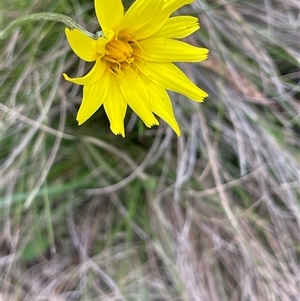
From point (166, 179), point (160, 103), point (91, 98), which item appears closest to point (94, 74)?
point (91, 98)

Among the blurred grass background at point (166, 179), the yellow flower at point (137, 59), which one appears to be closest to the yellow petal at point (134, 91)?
the yellow flower at point (137, 59)

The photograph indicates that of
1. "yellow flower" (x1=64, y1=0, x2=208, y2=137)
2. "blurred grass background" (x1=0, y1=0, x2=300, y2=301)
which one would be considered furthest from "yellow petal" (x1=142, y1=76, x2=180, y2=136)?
"blurred grass background" (x1=0, y1=0, x2=300, y2=301)

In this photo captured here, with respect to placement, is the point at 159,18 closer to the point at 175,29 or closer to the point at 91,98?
the point at 175,29

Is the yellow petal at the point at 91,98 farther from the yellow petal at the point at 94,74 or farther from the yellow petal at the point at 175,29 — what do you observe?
the yellow petal at the point at 175,29

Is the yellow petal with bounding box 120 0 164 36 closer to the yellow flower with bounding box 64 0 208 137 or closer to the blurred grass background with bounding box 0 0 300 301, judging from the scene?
the yellow flower with bounding box 64 0 208 137

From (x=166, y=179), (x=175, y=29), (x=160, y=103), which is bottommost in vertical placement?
(x=166, y=179)

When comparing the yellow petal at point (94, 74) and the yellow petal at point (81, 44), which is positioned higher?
the yellow petal at point (81, 44)
